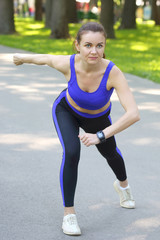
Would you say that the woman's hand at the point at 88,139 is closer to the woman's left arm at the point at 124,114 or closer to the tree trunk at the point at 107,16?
the woman's left arm at the point at 124,114

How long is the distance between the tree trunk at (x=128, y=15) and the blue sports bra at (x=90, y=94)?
93.5ft

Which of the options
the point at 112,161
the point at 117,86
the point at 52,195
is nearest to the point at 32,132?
the point at 52,195

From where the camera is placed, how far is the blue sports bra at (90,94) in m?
4.09

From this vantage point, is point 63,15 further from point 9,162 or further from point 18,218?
point 18,218

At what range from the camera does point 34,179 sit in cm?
556

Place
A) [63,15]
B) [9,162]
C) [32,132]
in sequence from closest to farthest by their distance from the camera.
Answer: [9,162]
[32,132]
[63,15]

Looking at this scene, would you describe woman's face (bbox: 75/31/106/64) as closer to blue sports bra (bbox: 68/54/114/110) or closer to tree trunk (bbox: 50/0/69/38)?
blue sports bra (bbox: 68/54/114/110)

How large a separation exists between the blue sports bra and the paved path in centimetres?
89

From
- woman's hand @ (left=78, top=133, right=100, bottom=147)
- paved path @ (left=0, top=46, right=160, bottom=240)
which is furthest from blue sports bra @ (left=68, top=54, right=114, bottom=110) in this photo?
paved path @ (left=0, top=46, right=160, bottom=240)

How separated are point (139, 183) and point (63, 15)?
19.2 meters

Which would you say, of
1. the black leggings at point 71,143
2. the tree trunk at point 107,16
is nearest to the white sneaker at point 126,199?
the black leggings at point 71,143

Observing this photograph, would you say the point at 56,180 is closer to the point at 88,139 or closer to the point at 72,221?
the point at 72,221

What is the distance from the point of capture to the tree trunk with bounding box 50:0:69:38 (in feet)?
78.6

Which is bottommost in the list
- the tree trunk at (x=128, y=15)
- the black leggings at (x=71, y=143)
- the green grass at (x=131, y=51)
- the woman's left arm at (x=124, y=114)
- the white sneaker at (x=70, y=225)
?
the tree trunk at (x=128, y=15)
